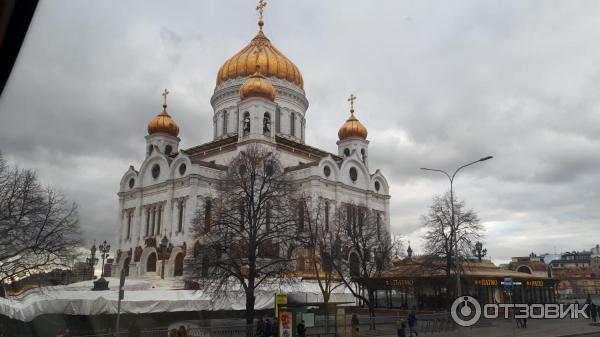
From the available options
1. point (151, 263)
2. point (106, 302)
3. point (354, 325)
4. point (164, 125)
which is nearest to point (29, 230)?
point (106, 302)

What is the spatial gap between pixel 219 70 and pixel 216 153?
43.0ft

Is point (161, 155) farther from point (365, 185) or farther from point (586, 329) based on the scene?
point (586, 329)

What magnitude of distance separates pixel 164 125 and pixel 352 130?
22364mm

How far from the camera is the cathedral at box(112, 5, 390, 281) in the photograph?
4822 cm

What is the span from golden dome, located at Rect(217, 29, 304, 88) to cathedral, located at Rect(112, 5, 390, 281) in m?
0.12

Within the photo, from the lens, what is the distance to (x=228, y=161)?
5188 cm

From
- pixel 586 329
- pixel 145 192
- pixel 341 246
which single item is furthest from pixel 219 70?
pixel 586 329

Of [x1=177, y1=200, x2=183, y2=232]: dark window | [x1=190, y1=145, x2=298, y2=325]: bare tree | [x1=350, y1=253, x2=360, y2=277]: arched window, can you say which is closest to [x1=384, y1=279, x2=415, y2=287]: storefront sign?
[x1=350, y1=253, x2=360, y2=277]: arched window

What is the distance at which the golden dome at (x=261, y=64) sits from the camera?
198ft

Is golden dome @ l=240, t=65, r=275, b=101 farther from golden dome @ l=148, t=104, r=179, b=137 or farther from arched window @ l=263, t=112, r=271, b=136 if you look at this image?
golden dome @ l=148, t=104, r=179, b=137

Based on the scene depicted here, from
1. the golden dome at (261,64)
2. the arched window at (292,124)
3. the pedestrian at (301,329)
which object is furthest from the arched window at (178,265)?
the pedestrian at (301,329)

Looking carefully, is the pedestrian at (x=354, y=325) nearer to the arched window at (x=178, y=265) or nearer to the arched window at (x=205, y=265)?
the arched window at (x=205, y=265)

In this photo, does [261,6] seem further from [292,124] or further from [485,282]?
[485,282]

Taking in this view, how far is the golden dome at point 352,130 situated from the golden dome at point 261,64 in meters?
7.31
